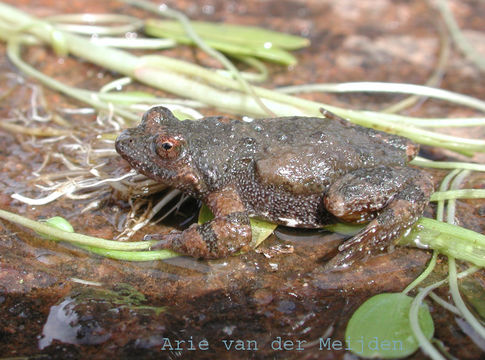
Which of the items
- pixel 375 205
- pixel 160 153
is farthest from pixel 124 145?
pixel 375 205

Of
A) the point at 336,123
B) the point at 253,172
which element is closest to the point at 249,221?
the point at 253,172

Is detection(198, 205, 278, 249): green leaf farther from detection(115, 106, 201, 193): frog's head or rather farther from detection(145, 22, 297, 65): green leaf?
detection(145, 22, 297, 65): green leaf

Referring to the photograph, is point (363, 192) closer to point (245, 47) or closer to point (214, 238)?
point (214, 238)

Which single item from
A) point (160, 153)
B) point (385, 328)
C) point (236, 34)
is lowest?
point (385, 328)

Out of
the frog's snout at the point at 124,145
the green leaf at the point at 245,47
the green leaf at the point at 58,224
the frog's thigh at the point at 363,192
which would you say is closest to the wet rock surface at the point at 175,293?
the green leaf at the point at 58,224

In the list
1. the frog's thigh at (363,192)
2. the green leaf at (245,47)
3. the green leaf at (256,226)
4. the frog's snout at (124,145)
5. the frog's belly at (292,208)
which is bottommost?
the green leaf at (256,226)

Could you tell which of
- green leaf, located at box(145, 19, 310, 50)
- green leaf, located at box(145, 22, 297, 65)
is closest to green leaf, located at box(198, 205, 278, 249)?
green leaf, located at box(145, 22, 297, 65)

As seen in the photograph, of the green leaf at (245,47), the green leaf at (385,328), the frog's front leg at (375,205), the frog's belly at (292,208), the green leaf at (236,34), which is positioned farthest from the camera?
the green leaf at (236,34)

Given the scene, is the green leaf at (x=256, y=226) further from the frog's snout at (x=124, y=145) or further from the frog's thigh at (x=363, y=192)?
the frog's snout at (x=124, y=145)
